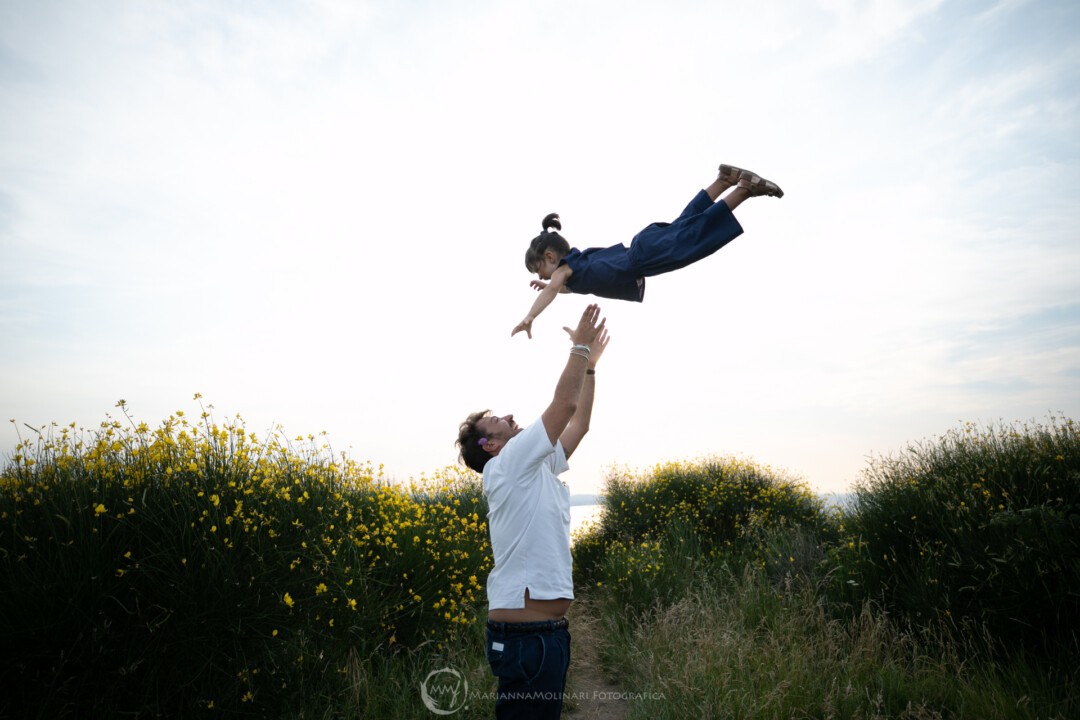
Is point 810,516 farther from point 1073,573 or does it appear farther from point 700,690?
point 700,690

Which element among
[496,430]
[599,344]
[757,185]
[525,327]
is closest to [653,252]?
[757,185]

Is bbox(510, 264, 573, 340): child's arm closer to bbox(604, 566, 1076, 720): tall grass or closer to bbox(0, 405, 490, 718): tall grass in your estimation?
bbox(0, 405, 490, 718): tall grass

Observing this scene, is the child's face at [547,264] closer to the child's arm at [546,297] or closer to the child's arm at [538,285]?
the child's arm at [546,297]

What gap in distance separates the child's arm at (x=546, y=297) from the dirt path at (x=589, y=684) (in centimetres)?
345

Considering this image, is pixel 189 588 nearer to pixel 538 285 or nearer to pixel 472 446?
pixel 472 446

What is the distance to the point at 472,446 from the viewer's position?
3590mm

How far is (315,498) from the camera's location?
627cm

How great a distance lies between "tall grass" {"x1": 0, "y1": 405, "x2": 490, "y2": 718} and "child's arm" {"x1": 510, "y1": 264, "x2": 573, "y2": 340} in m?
2.73

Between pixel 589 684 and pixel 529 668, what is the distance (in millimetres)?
5127

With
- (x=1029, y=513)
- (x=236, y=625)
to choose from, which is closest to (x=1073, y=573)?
(x=1029, y=513)

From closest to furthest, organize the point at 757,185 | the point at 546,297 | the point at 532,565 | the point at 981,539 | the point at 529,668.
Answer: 1. the point at 529,668
2. the point at 532,565
3. the point at 757,185
4. the point at 546,297
5. the point at 981,539

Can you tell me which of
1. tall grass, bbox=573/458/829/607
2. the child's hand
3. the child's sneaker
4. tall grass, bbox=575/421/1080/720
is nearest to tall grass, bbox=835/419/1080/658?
tall grass, bbox=575/421/1080/720

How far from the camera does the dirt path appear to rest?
257 inches

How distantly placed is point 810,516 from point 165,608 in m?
12.2
